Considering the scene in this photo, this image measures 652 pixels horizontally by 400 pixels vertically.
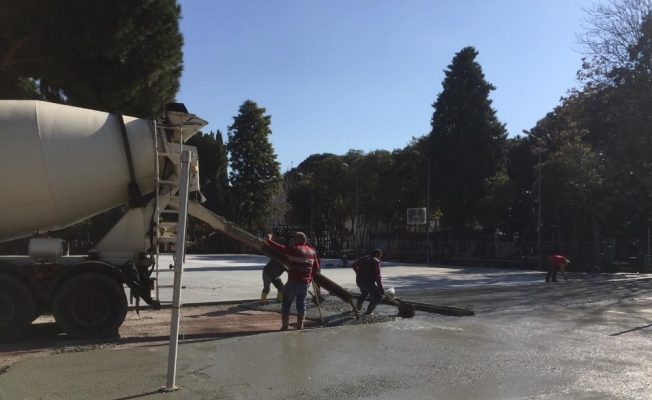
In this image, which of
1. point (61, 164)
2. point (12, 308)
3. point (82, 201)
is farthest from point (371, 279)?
point (12, 308)

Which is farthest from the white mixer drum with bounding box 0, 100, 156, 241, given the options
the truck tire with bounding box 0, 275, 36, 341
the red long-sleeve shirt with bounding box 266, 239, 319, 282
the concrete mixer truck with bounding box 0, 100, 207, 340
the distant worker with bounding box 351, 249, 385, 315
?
the distant worker with bounding box 351, 249, 385, 315

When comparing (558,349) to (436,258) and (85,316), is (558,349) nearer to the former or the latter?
(85,316)

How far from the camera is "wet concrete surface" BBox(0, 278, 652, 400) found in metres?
6.89

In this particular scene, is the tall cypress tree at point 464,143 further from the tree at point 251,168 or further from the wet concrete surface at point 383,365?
the wet concrete surface at point 383,365

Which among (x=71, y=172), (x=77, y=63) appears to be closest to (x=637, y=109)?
(x=77, y=63)

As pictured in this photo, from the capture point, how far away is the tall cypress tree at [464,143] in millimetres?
47625

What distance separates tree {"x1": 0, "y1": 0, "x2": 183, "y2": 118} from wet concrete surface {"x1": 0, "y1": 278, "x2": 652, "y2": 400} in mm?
7125

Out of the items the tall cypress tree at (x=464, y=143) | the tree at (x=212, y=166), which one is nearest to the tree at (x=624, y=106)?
the tall cypress tree at (x=464, y=143)

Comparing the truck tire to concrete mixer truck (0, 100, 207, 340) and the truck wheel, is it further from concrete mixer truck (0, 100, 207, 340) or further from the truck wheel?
the truck wheel

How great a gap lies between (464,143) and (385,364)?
4157 cm

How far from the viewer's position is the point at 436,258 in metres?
44.9

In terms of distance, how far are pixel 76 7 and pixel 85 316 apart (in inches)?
267

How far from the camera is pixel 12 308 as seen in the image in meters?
9.77

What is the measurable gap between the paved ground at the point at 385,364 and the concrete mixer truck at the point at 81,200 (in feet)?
4.45
